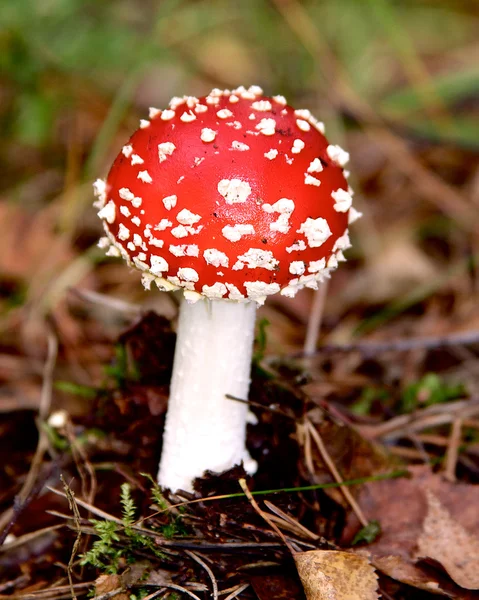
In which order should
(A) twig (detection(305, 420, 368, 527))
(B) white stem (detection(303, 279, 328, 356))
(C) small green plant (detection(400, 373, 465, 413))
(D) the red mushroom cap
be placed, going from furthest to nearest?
(B) white stem (detection(303, 279, 328, 356)) < (C) small green plant (detection(400, 373, 465, 413)) < (A) twig (detection(305, 420, 368, 527)) < (D) the red mushroom cap

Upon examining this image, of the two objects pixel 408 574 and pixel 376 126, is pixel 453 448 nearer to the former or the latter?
pixel 408 574

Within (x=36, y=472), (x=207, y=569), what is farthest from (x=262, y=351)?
(x=36, y=472)

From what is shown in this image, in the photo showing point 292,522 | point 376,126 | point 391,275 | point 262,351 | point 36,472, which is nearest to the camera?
point 292,522

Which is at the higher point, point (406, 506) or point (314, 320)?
point (314, 320)

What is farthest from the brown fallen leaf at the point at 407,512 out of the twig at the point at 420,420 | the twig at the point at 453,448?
the twig at the point at 420,420

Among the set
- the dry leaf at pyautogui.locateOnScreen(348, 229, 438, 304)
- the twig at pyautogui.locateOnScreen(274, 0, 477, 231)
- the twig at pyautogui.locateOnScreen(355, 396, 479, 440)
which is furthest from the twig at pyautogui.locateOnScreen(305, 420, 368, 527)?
the twig at pyautogui.locateOnScreen(274, 0, 477, 231)

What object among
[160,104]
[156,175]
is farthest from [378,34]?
[156,175]

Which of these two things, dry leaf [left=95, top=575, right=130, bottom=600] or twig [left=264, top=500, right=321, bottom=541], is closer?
dry leaf [left=95, top=575, right=130, bottom=600]

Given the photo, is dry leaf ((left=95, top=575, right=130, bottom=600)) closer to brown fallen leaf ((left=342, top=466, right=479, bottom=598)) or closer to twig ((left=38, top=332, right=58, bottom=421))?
brown fallen leaf ((left=342, top=466, right=479, bottom=598))
